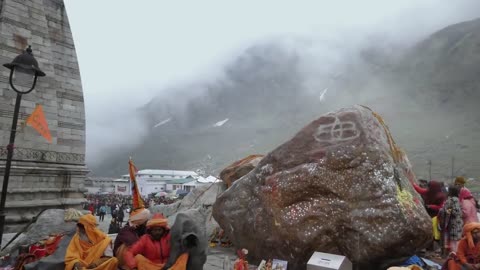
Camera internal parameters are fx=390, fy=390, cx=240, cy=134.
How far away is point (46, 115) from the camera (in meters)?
13.9

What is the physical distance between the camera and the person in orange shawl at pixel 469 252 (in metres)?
4.77

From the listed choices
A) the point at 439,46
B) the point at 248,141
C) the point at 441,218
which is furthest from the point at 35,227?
the point at 439,46

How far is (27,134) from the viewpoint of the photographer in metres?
13.2

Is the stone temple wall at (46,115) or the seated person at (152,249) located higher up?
the stone temple wall at (46,115)

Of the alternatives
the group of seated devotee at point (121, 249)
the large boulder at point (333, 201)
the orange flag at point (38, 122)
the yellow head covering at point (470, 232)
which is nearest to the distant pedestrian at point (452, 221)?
the large boulder at point (333, 201)

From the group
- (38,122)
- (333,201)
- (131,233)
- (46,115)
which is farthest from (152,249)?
(46,115)

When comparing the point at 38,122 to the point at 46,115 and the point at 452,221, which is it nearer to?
the point at 46,115

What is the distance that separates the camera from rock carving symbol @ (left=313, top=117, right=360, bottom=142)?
21.7 ft

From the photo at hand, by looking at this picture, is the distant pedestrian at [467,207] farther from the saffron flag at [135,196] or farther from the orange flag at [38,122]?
the orange flag at [38,122]

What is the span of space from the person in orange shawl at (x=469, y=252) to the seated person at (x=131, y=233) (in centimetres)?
419

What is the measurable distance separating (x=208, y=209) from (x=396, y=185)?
692 centimetres

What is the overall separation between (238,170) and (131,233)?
592cm

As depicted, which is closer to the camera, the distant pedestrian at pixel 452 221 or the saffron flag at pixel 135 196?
the saffron flag at pixel 135 196

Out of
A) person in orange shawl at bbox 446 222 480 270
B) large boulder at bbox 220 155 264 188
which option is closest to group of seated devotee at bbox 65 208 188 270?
person in orange shawl at bbox 446 222 480 270
